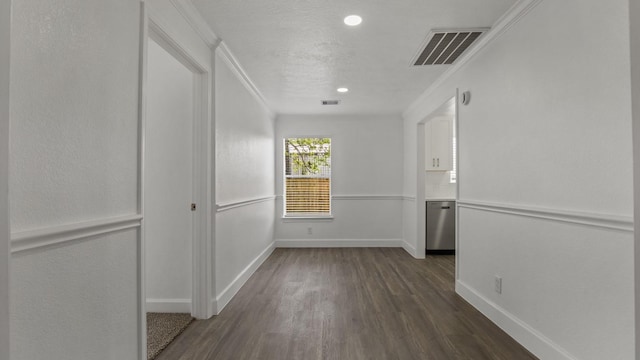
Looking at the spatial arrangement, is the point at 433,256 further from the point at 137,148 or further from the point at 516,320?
the point at 137,148

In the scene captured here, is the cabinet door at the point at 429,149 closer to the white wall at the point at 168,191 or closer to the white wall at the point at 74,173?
the white wall at the point at 168,191

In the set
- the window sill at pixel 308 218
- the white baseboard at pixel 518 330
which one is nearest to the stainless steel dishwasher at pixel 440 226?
the window sill at pixel 308 218

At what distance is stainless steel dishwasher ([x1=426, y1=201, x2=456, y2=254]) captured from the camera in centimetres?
557

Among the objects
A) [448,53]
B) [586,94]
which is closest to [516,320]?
[586,94]

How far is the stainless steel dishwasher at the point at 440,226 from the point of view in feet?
18.3

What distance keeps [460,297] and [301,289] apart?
62.9 inches

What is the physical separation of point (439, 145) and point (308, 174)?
7.64 ft

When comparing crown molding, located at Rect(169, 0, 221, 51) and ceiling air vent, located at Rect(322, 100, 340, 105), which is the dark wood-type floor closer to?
crown molding, located at Rect(169, 0, 221, 51)

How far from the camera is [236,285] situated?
362 cm

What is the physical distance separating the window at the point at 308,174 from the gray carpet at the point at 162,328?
3.51 metres

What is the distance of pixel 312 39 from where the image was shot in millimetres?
2959

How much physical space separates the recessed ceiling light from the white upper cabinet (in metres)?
3.66

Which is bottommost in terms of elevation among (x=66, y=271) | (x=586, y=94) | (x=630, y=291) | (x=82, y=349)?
(x=82, y=349)

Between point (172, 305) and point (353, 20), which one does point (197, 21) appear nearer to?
point (353, 20)
